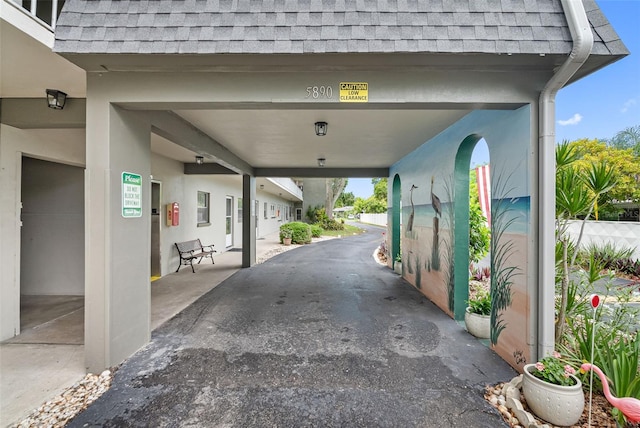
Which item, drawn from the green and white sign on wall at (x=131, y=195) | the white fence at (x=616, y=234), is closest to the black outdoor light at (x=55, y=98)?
the green and white sign on wall at (x=131, y=195)

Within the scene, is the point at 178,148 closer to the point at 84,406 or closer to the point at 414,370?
the point at 84,406

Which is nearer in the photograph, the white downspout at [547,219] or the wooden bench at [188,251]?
the white downspout at [547,219]

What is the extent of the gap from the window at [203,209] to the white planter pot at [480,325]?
817cm

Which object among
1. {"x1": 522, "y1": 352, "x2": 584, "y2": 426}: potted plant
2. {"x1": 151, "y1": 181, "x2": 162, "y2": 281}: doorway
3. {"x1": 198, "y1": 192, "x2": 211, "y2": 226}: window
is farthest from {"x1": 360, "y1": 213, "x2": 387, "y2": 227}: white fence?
{"x1": 522, "y1": 352, "x2": 584, "y2": 426}: potted plant

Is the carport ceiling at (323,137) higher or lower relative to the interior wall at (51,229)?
higher

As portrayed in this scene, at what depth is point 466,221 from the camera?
4.27 m

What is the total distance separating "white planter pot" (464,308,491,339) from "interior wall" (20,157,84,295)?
6828mm

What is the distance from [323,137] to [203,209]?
6.35 meters

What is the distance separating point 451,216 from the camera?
14.4ft

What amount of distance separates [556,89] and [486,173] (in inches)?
120

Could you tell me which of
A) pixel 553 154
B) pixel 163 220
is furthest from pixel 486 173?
pixel 163 220

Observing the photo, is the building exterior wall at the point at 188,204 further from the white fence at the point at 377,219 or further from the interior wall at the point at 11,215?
the white fence at the point at 377,219

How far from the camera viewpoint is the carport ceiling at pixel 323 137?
385 cm

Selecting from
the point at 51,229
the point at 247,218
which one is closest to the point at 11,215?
the point at 51,229
